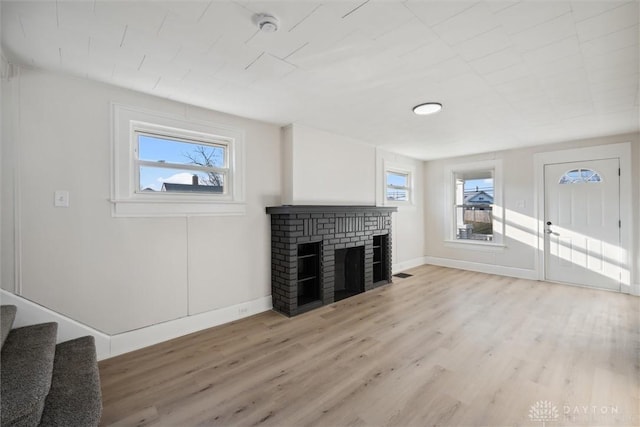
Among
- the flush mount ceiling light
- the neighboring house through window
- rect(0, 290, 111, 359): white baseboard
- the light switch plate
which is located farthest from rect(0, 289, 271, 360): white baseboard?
the neighboring house through window

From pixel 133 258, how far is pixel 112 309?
18.3 inches

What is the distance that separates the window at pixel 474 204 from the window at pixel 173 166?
14.8 ft

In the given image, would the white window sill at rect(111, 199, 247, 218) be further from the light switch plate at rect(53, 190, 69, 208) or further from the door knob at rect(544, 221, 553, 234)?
the door knob at rect(544, 221, 553, 234)

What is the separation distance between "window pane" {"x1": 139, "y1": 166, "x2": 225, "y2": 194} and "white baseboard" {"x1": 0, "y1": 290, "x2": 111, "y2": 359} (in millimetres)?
1200

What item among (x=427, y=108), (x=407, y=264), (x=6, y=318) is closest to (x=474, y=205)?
(x=407, y=264)

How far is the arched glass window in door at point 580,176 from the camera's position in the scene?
4.25m

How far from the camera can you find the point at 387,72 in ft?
7.34

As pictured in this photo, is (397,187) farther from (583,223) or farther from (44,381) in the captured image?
(44,381)

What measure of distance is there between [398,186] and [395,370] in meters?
4.05

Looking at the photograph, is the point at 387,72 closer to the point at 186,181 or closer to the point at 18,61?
the point at 186,181

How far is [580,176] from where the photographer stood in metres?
4.37

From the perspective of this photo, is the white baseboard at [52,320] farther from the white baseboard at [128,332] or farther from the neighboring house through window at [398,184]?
the neighboring house through window at [398,184]

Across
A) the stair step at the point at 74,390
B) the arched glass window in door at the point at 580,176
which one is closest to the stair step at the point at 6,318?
the stair step at the point at 74,390

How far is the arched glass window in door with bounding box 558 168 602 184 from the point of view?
4.25m
